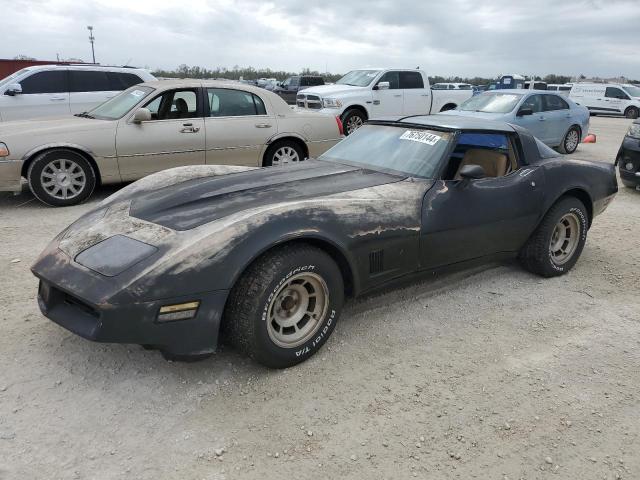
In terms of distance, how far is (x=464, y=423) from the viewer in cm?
256

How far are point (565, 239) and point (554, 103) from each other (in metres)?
8.27

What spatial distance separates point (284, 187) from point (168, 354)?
1304 millimetres

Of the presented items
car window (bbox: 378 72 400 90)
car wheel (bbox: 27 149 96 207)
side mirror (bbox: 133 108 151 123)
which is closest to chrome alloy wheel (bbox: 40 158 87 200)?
car wheel (bbox: 27 149 96 207)

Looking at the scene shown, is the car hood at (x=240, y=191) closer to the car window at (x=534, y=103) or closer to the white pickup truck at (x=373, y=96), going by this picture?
the car window at (x=534, y=103)

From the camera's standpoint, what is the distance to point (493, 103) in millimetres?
10805

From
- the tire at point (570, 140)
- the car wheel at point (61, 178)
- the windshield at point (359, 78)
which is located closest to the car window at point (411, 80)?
the windshield at point (359, 78)

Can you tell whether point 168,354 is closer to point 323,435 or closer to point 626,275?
point 323,435

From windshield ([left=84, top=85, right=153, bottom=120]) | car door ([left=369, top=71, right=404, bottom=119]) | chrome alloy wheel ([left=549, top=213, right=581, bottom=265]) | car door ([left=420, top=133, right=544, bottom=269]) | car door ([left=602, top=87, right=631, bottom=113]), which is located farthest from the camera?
car door ([left=602, top=87, right=631, bottom=113])

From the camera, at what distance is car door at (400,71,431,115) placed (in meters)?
13.8

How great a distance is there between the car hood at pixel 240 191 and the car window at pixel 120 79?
7453 mm

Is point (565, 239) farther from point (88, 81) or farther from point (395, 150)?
point (88, 81)

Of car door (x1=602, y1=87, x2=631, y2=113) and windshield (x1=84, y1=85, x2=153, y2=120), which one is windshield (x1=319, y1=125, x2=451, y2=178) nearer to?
windshield (x1=84, y1=85, x2=153, y2=120)

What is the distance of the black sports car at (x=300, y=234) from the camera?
2525 millimetres

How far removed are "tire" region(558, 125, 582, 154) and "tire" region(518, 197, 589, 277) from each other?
27.3 feet
